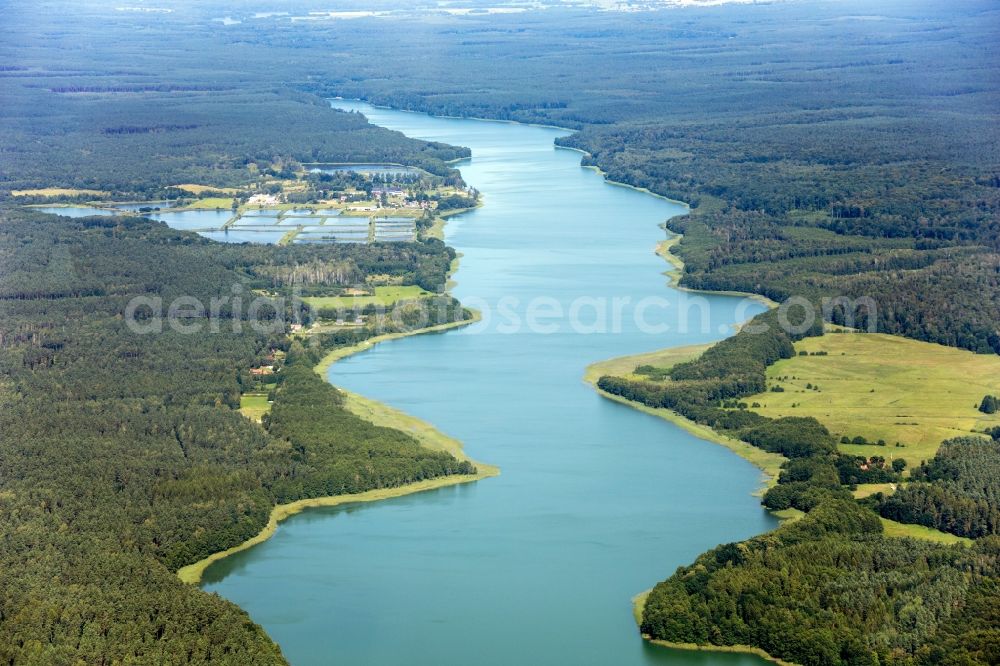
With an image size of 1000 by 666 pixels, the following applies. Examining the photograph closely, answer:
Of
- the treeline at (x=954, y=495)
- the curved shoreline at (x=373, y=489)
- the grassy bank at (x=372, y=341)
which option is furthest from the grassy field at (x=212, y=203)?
the treeline at (x=954, y=495)

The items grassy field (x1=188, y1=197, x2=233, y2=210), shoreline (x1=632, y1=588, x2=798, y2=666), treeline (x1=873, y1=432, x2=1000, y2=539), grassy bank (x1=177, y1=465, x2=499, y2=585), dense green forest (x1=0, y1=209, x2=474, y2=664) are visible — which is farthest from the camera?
grassy field (x1=188, y1=197, x2=233, y2=210)

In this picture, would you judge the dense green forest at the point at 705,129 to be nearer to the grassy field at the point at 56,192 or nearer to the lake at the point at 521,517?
the grassy field at the point at 56,192

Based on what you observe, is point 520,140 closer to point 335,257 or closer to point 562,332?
point 335,257

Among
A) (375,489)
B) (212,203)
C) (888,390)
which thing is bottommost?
(212,203)

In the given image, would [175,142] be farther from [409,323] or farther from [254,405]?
[254,405]

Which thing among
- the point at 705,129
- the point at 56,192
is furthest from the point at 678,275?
the point at 705,129

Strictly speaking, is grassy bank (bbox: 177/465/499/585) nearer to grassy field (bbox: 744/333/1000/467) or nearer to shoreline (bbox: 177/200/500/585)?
shoreline (bbox: 177/200/500/585)

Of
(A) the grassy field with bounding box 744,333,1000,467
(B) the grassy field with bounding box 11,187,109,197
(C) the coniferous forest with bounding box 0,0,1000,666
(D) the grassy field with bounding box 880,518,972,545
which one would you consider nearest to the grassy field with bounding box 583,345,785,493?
(C) the coniferous forest with bounding box 0,0,1000,666
